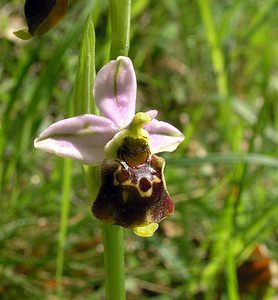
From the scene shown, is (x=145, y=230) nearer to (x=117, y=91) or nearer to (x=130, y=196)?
(x=130, y=196)

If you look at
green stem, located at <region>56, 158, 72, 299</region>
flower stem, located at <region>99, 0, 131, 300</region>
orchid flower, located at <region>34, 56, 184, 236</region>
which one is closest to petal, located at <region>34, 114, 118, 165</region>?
orchid flower, located at <region>34, 56, 184, 236</region>

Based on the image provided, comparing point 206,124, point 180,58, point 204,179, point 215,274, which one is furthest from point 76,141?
point 180,58

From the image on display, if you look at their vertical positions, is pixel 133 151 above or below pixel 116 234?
above

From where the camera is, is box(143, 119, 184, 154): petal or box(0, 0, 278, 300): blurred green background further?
box(0, 0, 278, 300): blurred green background

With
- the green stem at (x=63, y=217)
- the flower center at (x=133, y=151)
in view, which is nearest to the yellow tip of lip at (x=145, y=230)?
the flower center at (x=133, y=151)

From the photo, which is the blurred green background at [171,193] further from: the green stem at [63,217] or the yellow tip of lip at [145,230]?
the yellow tip of lip at [145,230]

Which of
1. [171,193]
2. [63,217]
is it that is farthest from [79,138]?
[171,193]

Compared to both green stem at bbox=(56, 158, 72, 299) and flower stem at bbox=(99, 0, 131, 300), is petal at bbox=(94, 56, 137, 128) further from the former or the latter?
green stem at bbox=(56, 158, 72, 299)
